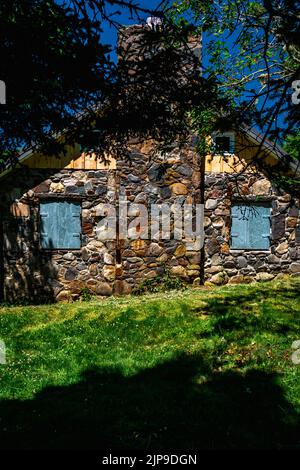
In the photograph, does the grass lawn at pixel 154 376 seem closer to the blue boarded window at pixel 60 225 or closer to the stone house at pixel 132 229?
the stone house at pixel 132 229

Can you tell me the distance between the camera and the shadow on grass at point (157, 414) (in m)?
4.07

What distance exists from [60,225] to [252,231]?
6.30 metres

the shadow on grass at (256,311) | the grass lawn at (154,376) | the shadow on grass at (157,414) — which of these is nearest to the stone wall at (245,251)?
the shadow on grass at (256,311)

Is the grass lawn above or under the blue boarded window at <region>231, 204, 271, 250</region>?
under

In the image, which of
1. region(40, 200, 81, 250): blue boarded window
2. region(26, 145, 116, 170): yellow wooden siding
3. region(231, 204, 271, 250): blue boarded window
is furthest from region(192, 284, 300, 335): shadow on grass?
region(26, 145, 116, 170): yellow wooden siding

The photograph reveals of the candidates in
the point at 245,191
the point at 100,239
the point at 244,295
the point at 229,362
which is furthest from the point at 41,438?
the point at 245,191

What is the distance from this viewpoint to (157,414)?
461 centimetres

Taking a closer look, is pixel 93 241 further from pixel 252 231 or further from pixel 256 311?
pixel 256 311

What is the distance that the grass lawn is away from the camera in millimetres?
4215

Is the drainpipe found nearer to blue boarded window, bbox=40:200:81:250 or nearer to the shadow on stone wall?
blue boarded window, bbox=40:200:81:250

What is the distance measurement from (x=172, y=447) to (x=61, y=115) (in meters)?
3.48

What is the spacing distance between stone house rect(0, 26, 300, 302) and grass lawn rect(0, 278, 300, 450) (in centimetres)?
264

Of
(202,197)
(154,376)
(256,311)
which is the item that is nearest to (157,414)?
(154,376)
